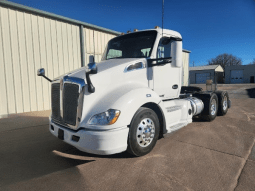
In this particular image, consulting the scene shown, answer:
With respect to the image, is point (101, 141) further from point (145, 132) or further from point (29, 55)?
point (29, 55)

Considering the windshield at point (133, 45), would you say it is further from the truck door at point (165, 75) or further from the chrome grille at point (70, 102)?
the chrome grille at point (70, 102)

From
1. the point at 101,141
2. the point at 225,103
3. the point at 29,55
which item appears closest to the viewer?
the point at 101,141

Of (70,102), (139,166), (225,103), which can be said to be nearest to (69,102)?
(70,102)

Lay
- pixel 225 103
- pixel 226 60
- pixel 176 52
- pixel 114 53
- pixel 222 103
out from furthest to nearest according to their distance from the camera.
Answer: pixel 226 60 → pixel 225 103 → pixel 222 103 → pixel 114 53 → pixel 176 52

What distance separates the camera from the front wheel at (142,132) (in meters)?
2.86

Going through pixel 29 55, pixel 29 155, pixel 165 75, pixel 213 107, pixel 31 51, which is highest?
pixel 31 51

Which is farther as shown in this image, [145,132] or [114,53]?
[114,53]

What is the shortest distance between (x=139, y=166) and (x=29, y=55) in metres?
6.93

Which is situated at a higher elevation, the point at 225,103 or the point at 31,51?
the point at 31,51

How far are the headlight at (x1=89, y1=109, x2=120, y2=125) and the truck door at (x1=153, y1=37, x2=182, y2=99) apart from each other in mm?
1424

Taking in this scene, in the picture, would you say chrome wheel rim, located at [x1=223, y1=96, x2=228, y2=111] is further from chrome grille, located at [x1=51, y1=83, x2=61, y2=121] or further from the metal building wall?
the metal building wall

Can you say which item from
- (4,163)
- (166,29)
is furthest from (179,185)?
(166,29)

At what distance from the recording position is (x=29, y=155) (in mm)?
3312

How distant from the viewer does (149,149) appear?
318 cm
